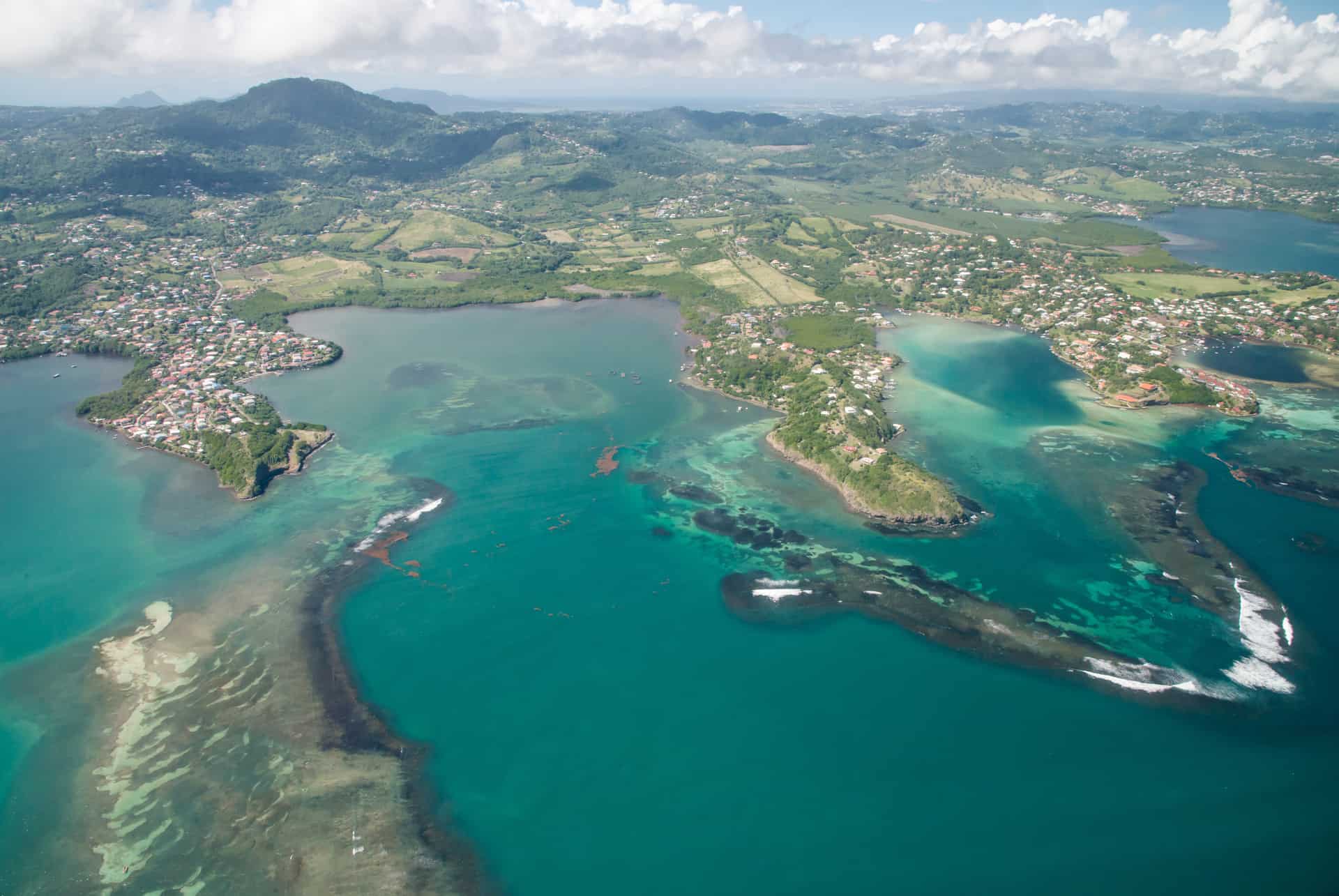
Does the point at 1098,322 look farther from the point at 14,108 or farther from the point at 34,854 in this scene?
the point at 14,108

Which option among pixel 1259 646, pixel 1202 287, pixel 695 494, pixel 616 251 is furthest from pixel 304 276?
pixel 1202 287

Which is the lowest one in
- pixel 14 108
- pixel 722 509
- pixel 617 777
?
pixel 617 777

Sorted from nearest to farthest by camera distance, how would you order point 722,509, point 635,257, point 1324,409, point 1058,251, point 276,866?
point 276,866 → point 722,509 → point 1324,409 → point 1058,251 → point 635,257

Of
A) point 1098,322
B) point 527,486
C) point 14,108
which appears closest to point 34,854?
point 527,486

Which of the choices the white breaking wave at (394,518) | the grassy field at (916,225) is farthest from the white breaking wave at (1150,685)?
the grassy field at (916,225)

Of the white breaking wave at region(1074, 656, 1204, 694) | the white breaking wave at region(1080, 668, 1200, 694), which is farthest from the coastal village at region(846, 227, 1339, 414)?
the white breaking wave at region(1080, 668, 1200, 694)

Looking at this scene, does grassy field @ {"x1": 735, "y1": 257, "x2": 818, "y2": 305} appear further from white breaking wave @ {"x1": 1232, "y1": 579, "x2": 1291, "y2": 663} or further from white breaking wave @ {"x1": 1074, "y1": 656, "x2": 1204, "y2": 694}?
white breaking wave @ {"x1": 1074, "y1": 656, "x2": 1204, "y2": 694}

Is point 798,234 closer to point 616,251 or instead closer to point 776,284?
point 776,284
